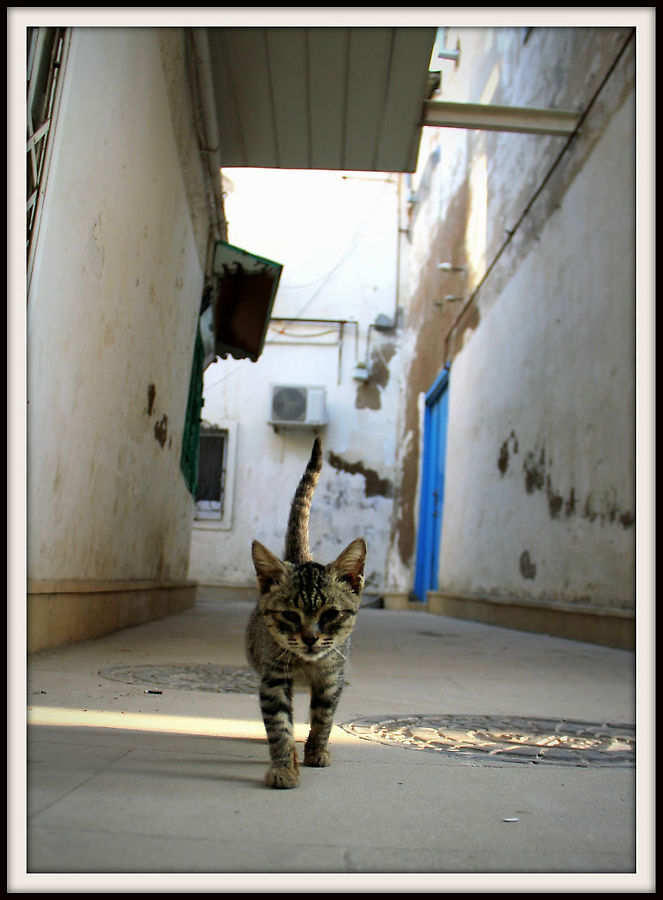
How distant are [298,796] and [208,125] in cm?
558

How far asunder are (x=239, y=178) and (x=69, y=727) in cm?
1581

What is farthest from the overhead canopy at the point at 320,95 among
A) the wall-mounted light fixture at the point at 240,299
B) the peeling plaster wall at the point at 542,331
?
the peeling plaster wall at the point at 542,331

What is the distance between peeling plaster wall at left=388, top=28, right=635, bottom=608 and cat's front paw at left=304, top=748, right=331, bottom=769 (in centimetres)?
392

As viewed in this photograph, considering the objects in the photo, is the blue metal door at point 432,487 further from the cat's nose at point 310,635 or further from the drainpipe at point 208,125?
the cat's nose at point 310,635

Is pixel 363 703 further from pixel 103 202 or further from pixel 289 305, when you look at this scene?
pixel 289 305

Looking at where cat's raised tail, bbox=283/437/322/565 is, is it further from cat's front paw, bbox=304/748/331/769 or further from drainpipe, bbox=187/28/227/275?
drainpipe, bbox=187/28/227/275

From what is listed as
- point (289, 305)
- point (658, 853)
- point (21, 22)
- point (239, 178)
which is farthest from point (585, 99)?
point (239, 178)

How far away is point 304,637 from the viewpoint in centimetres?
185

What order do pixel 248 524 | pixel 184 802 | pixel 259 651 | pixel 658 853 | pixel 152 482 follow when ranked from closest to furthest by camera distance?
1. pixel 658 853
2. pixel 184 802
3. pixel 259 651
4. pixel 152 482
5. pixel 248 524

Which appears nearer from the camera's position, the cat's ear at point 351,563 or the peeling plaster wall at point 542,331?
the cat's ear at point 351,563

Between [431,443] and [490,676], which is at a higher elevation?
[431,443]

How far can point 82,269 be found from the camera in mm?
3531

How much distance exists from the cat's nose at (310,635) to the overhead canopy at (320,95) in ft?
15.2

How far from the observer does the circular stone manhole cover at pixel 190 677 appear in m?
3.10
